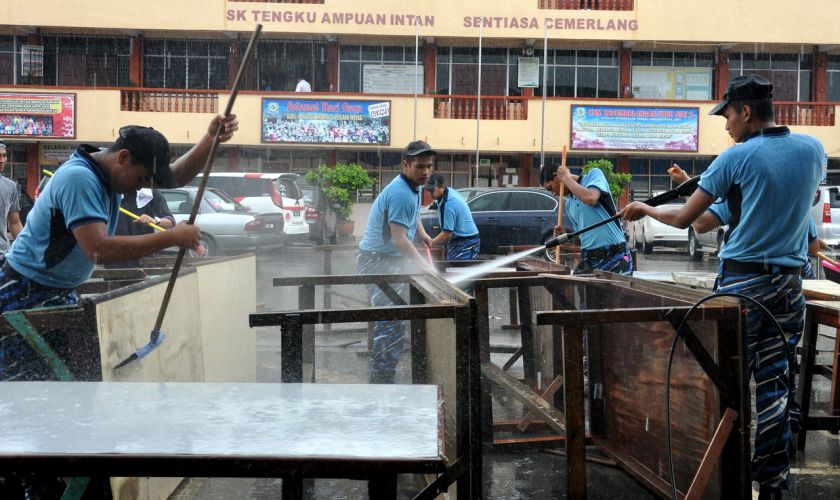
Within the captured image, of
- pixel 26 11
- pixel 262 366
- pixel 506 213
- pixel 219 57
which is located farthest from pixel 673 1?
pixel 262 366

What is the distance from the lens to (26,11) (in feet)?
84.0

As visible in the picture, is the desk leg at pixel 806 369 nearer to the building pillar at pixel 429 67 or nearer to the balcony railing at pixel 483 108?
the balcony railing at pixel 483 108

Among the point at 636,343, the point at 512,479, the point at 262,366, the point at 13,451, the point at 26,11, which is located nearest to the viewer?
the point at 13,451

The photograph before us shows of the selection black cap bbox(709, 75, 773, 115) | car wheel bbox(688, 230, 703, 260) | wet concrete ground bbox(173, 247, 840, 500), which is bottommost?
wet concrete ground bbox(173, 247, 840, 500)

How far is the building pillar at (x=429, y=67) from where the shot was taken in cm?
2752

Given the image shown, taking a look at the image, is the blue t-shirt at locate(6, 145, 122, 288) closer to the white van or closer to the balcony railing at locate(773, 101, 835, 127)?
the white van

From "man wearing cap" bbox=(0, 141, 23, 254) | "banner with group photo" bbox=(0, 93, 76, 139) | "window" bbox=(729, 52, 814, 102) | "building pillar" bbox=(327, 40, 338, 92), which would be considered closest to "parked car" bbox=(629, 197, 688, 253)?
"window" bbox=(729, 52, 814, 102)

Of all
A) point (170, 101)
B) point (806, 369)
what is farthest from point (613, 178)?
point (806, 369)

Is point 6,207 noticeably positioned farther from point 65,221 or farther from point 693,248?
point 693,248

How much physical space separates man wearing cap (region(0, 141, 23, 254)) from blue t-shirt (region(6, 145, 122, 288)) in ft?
11.8

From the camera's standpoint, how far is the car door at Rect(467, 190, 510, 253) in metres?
18.5

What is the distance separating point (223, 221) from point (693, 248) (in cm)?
1126

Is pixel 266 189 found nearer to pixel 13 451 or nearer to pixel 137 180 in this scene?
pixel 137 180

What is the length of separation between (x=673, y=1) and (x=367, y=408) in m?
26.5
